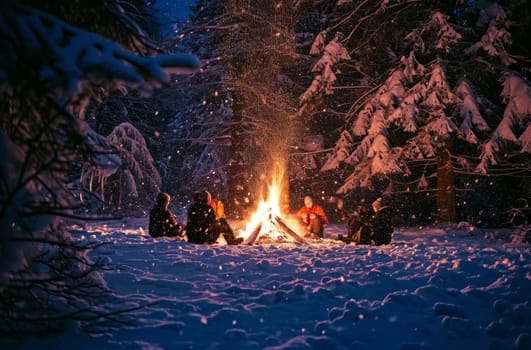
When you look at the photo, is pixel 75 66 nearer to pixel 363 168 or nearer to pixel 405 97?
pixel 405 97

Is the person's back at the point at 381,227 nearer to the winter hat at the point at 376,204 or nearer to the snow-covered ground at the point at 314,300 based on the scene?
the winter hat at the point at 376,204

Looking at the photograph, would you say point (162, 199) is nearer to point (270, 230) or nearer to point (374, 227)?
point (270, 230)

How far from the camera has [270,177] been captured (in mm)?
20016

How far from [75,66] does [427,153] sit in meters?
12.5

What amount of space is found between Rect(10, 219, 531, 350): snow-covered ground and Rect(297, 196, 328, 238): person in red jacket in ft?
11.2

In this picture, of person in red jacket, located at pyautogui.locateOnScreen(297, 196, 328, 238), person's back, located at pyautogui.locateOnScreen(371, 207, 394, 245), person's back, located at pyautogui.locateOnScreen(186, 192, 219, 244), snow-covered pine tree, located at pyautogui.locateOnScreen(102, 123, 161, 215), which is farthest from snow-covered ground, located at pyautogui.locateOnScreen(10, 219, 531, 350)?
snow-covered pine tree, located at pyautogui.locateOnScreen(102, 123, 161, 215)

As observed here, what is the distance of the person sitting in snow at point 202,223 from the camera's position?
9617 mm

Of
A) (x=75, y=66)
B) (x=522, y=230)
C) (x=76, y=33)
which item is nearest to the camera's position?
(x=75, y=66)

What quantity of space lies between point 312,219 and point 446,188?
5523mm

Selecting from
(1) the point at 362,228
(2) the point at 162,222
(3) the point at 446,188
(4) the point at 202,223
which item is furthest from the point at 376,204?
(2) the point at 162,222

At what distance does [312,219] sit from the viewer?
1188 centimetres

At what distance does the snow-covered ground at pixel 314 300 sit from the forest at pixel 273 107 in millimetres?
1036

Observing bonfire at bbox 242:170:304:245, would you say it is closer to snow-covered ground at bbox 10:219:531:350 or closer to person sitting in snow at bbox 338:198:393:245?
person sitting in snow at bbox 338:198:393:245

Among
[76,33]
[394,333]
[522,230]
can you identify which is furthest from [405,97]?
[76,33]
